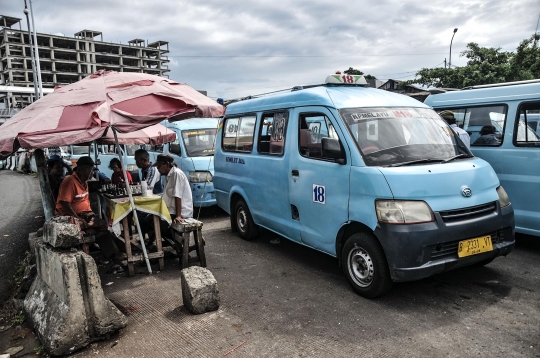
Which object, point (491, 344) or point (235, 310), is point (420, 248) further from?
point (235, 310)

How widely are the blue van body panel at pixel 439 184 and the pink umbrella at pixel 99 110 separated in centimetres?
241

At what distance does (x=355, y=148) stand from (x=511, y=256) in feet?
9.12

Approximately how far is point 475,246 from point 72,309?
12.2 ft

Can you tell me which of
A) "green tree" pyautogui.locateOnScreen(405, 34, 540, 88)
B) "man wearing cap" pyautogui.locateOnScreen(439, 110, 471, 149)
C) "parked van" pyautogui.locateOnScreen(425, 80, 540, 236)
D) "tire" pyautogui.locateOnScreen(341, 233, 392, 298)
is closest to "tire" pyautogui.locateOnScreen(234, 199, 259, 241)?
"tire" pyautogui.locateOnScreen(341, 233, 392, 298)

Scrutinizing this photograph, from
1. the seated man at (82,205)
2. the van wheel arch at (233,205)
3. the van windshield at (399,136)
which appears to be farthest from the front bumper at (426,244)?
the seated man at (82,205)

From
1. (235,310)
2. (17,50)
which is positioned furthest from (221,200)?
(17,50)

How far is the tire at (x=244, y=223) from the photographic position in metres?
6.24

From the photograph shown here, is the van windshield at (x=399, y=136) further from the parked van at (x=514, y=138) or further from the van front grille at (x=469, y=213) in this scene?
the parked van at (x=514, y=138)

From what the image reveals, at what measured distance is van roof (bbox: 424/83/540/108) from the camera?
5.18m

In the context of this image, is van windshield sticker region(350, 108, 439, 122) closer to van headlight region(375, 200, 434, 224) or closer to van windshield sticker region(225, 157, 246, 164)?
van headlight region(375, 200, 434, 224)

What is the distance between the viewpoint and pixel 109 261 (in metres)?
5.68

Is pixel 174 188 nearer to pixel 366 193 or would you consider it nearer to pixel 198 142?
pixel 366 193

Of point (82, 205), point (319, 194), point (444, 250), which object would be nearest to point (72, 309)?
point (82, 205)

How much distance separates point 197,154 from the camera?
8711mm
